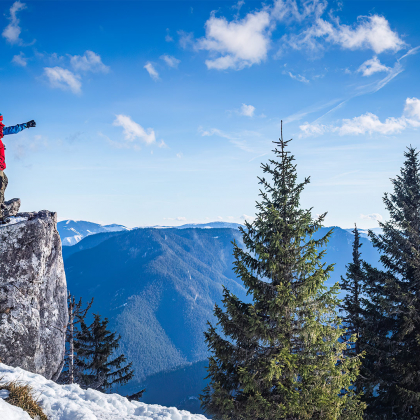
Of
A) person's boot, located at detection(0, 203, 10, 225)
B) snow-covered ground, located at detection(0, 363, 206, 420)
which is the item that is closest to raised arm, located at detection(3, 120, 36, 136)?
person's boot, located at detection(0, 203, 10, 225)

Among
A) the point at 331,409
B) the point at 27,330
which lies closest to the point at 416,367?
the point at 331,409

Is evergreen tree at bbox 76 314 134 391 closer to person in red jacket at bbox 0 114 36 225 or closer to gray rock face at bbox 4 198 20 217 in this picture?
gray rock face at bbox 4 198 20 217

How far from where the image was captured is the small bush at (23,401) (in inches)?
231

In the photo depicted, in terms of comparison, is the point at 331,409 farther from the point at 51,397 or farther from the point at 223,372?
the point at 51,397

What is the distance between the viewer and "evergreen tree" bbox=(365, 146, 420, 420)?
12.3 m

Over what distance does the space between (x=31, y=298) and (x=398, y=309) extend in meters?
15.9

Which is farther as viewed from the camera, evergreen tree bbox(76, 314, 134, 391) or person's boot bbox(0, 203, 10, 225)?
evergreen tree bbox(76, 314, 134, 391)

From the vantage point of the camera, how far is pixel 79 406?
23.8 feet

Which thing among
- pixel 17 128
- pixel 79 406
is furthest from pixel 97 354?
pixel 17 128

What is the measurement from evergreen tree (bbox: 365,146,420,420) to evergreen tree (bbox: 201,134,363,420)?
479 cm

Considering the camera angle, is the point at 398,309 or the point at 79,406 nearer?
the point at 79,406

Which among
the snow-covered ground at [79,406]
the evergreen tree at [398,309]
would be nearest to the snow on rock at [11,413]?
the snow-covered ground at [79,406]

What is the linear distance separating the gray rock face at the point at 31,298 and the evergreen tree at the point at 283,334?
755 centimetres

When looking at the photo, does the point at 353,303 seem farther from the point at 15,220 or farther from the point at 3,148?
the point at 3,148
